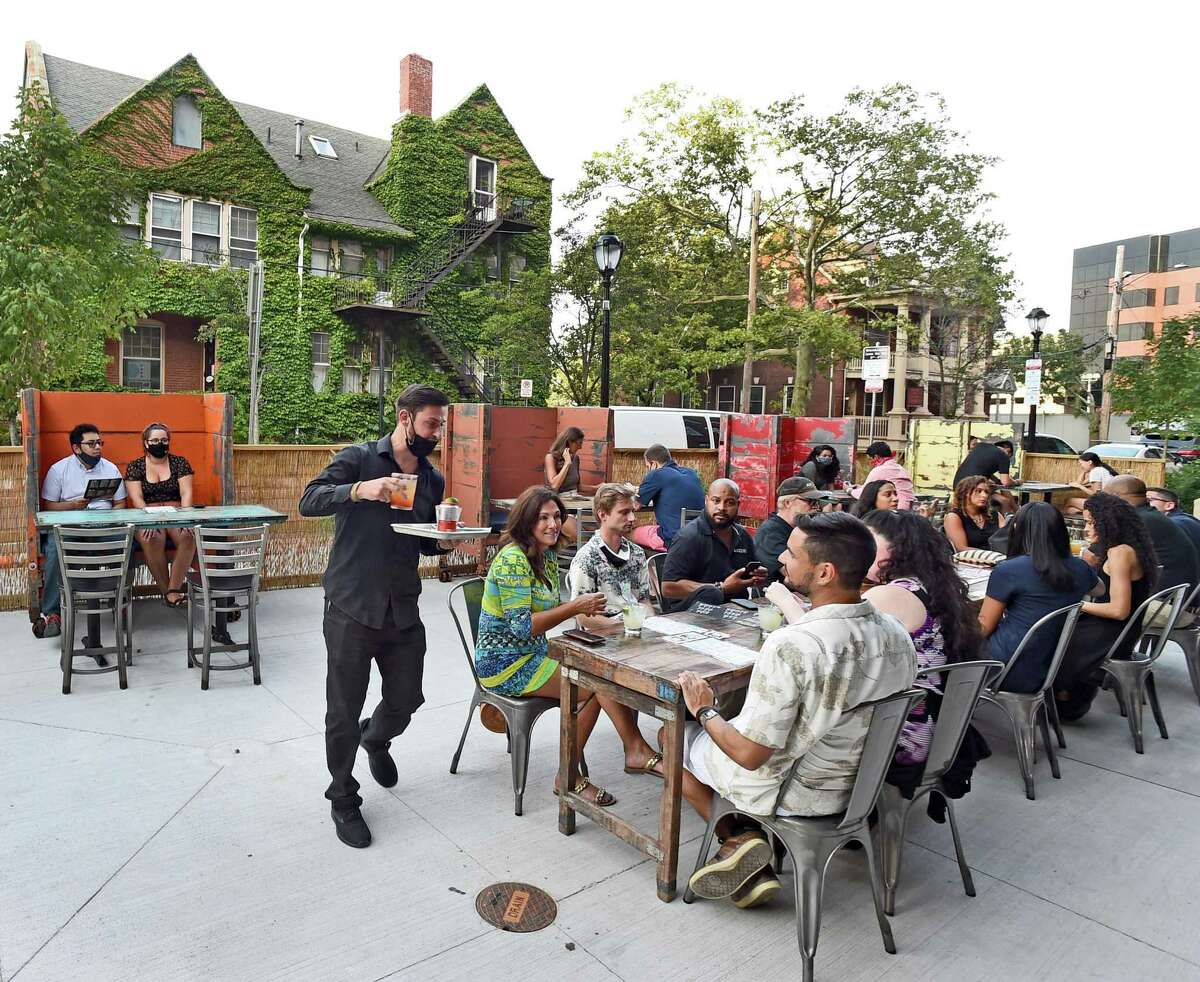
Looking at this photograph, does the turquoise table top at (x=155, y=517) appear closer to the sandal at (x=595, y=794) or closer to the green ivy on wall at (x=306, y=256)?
→ the sandal at (x=595, y=794)

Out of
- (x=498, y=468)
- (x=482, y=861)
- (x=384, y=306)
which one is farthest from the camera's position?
(x=384, y=306)

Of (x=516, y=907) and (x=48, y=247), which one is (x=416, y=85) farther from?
(x=516, y=907)

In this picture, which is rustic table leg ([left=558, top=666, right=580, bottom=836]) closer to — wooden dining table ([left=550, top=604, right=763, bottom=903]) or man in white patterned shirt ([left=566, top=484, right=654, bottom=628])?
wooden dining table ([left=550, top=604, right=763, bottom=903])

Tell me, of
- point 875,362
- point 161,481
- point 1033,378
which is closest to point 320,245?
point 875,362

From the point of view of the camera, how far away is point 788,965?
271cm

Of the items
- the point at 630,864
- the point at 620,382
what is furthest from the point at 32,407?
the point at 620,382

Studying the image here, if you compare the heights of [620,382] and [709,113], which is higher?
[709,113]

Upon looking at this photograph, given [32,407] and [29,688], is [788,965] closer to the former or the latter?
[29,688]

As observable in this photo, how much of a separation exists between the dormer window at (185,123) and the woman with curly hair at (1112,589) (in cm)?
2423

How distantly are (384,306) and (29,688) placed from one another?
64.4 feet

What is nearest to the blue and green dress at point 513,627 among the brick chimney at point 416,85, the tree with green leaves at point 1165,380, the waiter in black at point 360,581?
the waiter in black at point 360,581

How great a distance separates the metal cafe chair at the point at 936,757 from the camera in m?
3.02

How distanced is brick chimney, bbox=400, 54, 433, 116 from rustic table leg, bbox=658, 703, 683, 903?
25.9 m

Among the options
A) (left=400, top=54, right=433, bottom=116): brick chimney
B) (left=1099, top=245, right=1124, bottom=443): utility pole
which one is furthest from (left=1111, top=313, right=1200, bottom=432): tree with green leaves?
(left=400, top=54, right=433, bottom=116): brick chimney
